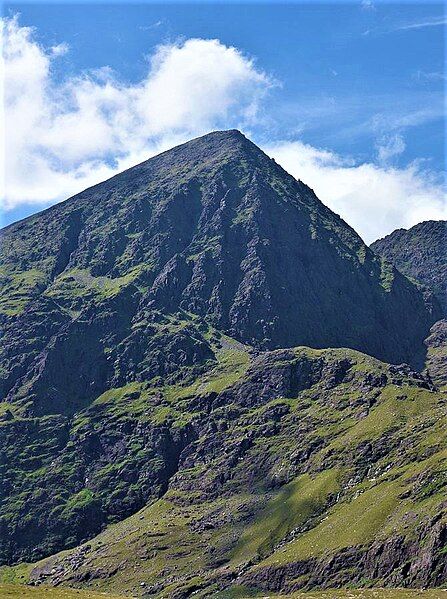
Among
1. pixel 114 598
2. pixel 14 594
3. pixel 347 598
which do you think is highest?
pixel 14 594

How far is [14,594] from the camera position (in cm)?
13775

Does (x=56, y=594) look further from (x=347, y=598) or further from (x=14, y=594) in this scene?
(x=347, y=598)

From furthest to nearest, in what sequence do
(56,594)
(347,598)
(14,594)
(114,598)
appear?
(347,598)
(114,598)
(56,594)
(14,594)

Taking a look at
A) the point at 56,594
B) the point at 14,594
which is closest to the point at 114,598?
the point at 56,594

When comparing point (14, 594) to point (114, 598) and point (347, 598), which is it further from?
point (347, 598)

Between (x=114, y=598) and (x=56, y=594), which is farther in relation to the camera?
(x=114, y=598)

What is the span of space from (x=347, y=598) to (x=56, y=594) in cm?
8120

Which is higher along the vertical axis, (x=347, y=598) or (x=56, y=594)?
(x=56, y=594)

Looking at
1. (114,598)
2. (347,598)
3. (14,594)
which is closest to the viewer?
(14,594)

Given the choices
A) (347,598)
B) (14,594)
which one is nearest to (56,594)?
(14,594)

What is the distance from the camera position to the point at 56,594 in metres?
147

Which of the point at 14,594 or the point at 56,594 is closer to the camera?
the point at 14,594

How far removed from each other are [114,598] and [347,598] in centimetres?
6566

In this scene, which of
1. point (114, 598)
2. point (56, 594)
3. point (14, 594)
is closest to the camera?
point (14, 594)
